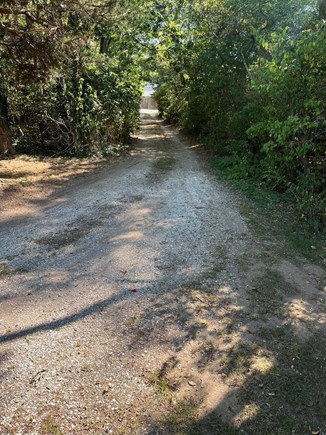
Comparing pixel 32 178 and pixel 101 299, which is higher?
pixel 32 178

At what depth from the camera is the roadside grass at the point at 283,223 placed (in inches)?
204

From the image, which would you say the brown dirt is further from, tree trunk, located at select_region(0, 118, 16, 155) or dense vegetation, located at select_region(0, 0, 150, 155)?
dense vegetation, located at select_region(0, 0, 150, 155)

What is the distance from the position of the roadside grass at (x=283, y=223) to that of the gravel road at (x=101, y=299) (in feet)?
1.54

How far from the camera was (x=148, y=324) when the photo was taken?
3.26 m

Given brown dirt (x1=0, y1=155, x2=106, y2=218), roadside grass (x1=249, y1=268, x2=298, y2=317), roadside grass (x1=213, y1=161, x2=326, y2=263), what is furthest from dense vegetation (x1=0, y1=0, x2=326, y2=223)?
roadside grass (x1=249, y1=268, x2=298, y2=317)

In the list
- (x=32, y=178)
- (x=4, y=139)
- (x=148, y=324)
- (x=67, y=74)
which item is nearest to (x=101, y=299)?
(x=148, y=324)

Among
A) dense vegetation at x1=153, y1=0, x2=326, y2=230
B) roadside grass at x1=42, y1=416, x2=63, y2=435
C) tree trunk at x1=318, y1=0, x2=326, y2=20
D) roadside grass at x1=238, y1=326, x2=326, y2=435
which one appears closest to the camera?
roadside grass at x1=42, y1=416, x2=63, y2=435

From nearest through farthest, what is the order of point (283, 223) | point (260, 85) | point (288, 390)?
point (288, 390) < point (283, 223) < point (260, 85)

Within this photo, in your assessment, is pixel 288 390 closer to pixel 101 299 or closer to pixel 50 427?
pixel 50 427

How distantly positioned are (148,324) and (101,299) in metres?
0.68

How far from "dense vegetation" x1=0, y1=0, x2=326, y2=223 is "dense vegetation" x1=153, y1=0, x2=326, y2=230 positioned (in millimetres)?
32

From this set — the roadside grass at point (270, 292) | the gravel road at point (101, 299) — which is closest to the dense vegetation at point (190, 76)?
the gravel road at point (101, 299)

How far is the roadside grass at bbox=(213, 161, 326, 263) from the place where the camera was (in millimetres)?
5184

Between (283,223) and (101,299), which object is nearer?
(101,299)
